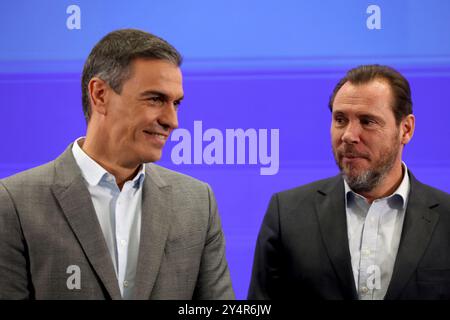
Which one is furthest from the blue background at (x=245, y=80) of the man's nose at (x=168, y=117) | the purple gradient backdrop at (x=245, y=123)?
the man's nose at (x=168, y=117)

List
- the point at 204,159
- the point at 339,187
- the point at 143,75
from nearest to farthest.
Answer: the point at 143,75 < the point at 339,187 < the point at 204,159

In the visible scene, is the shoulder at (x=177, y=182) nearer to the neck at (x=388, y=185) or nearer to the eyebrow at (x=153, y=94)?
the eyebrow at (x=153, y=94)

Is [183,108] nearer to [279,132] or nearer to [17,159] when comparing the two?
[279,132]

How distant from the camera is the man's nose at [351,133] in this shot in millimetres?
2715

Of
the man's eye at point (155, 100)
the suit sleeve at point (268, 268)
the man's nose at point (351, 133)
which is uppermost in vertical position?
the man's eye at point (155, 100)

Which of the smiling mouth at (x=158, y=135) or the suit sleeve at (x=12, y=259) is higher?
the smiling mouth at (x=158, y=135)

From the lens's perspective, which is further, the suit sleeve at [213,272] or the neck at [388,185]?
the neck at [388,185]

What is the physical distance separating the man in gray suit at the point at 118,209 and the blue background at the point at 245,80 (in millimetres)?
768

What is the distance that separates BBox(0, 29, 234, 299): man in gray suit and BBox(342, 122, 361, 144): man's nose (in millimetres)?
575

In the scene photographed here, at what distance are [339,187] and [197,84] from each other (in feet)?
3.23

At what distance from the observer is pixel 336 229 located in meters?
2.67

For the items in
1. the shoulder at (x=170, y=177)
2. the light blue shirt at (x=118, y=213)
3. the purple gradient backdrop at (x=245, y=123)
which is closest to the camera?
the light blue shirt at (x=118, y=213)
